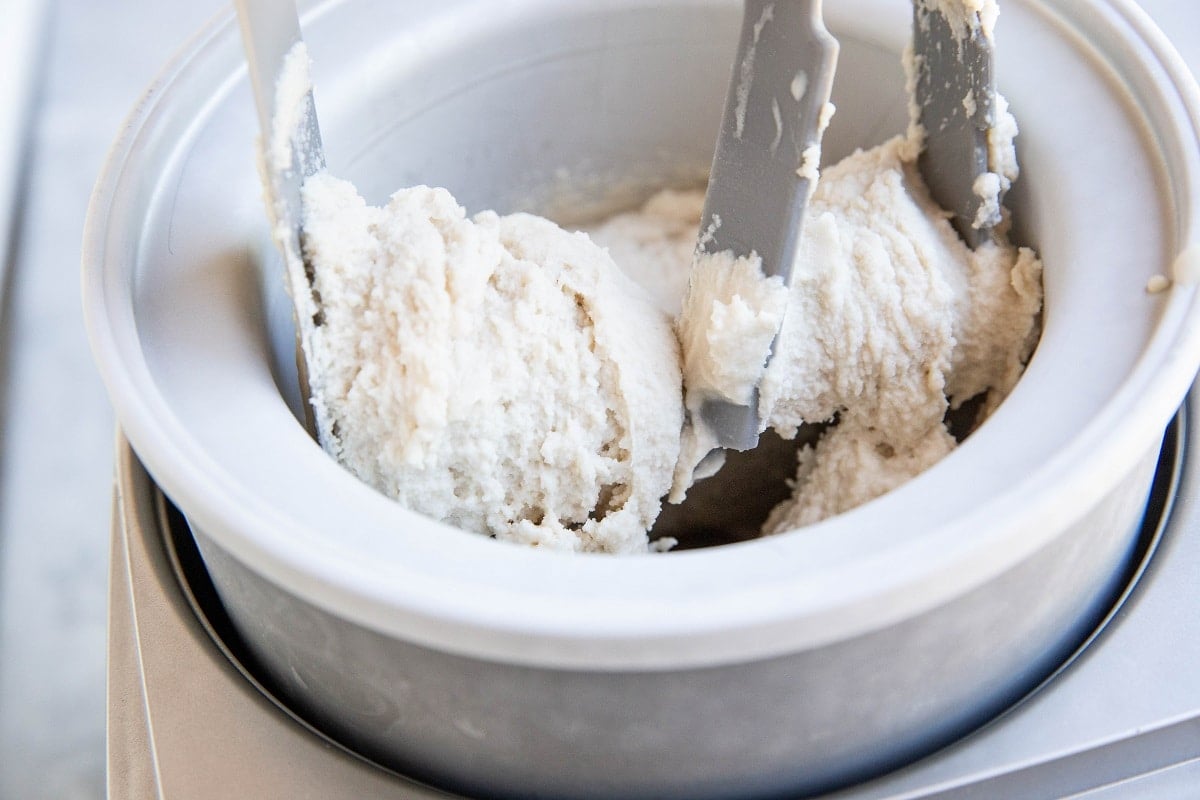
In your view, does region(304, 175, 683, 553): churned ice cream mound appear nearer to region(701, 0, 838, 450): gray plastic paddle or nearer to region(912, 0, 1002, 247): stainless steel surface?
region(701, 0, 838, 450): gray plastic paddle

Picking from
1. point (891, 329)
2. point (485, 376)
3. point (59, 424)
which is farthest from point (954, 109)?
point (59, 424)

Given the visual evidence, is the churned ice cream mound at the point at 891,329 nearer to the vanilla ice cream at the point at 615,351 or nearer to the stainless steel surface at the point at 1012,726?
the vanilla ice cream at the point at 615,351

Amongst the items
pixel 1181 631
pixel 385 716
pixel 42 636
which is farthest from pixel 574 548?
pixel 42 636

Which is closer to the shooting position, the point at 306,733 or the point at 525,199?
the point at 306,733

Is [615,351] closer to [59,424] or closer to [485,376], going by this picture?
[485,376]

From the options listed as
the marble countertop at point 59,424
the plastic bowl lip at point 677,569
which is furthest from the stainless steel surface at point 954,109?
the marble countertop at point 59,424

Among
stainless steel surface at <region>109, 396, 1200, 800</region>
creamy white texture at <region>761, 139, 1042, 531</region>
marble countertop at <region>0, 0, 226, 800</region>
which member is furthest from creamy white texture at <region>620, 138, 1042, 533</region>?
marble countertop at <region>0, 0, 226, 800</region>

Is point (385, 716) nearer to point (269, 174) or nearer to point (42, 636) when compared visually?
point (269, 174)
